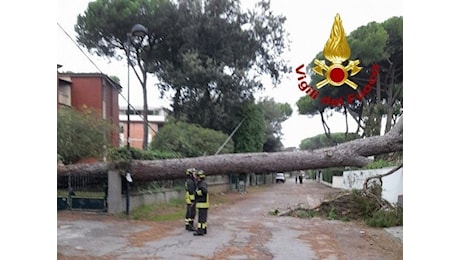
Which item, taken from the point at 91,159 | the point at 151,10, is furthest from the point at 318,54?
the point at 91,159

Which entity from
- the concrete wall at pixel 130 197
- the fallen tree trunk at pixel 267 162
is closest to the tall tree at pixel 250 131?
the fallen tree trunk at pixel 267 162

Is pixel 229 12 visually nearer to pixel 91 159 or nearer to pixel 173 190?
pixel 91 159

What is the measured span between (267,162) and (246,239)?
2821 mm

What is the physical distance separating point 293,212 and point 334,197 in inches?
53.2

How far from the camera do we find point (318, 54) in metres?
9.08

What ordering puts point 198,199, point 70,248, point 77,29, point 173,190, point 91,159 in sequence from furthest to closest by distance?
point 173,190, point 91,159, point 77,29, point 198,199, point 70,248

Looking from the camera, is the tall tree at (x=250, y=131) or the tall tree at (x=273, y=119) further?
the tall tree at (x=250, y=131)

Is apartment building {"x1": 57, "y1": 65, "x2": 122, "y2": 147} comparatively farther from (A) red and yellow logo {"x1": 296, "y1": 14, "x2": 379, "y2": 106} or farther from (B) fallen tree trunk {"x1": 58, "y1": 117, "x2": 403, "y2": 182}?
(A) red and yellow logo {"x1": 296, "y1": 14, "x2": 379, "y2": 106}

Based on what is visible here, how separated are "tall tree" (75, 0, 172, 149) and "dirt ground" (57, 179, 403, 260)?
3831mm

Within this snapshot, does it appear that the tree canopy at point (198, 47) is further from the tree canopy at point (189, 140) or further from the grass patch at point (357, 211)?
the grass patch at point (357, 211)

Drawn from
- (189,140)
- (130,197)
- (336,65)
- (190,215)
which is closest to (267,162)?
(190,215)

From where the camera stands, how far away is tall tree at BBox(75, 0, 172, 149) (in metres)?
10.8

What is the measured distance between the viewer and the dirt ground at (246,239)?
7949 millimetres

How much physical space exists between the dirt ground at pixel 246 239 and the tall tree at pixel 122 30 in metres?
3.83
